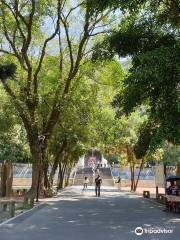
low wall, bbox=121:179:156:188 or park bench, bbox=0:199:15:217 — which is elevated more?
low wall, bbox=121:179:156:188

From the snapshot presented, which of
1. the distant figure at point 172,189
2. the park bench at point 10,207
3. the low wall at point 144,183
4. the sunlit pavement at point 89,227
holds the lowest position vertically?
the sunlit pavement at point 89,227

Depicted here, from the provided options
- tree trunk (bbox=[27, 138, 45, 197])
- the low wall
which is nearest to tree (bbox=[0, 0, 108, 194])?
tree trunk (bbox=[27, 138, 45, 197])

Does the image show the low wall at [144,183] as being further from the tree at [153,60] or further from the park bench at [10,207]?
the park bench at [10,207]

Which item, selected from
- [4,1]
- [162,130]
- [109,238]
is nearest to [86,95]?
[4,1]

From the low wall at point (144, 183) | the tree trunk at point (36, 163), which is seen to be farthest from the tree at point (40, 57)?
the low wall at point (144, 183)

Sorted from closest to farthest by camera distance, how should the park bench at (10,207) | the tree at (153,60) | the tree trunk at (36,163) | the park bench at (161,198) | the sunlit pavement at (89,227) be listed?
the sunlit pavement at (89,227) < the tree at (153,60) < the park bench at (10,207) < the park bench at (161,198) < the tree trunk at (36,163)

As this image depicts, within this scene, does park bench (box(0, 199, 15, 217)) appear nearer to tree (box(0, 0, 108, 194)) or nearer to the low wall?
tree (box(0, 0, 108, 194))

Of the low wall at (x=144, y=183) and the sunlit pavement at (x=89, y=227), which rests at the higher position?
the low wall at (x=144, y=183)

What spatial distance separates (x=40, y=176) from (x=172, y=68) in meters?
18.4

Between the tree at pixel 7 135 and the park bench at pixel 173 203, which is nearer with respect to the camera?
the park bench at pixel 173 203

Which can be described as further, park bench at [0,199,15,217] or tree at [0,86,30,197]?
tree at [0,86,30,197]

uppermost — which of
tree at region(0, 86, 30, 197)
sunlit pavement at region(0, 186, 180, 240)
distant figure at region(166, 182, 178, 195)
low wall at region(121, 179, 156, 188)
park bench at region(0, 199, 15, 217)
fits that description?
tree at region(0, 86, 30, 197)

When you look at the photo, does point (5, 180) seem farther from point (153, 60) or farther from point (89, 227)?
point (89, 227)

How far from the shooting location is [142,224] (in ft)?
57.2
